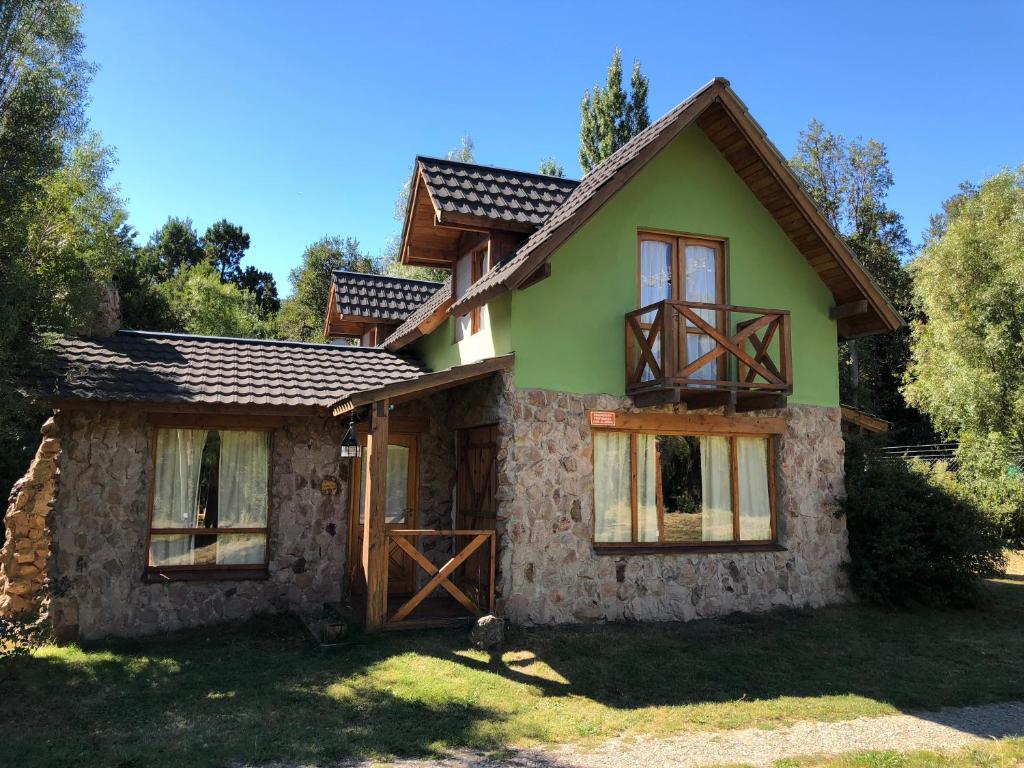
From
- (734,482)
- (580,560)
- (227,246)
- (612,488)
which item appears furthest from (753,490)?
(227,246)

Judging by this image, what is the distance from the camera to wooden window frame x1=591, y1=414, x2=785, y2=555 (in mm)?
10336

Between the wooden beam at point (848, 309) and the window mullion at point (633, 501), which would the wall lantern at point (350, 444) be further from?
the wooden beam at point (848, 309)

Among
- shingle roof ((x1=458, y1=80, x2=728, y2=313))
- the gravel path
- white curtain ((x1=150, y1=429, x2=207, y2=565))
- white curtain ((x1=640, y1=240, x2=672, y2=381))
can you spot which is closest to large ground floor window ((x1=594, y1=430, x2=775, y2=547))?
white curtain ((x1=640, y1=240, x2=672, y2=381))

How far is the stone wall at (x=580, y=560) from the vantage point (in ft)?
31.7

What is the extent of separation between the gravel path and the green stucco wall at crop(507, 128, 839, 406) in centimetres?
507

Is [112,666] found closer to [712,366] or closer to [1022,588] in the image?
[712,366]

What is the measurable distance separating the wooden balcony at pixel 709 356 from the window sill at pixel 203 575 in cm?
587

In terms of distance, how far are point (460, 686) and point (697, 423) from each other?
5.32 meters

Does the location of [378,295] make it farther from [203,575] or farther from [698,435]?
[698,435]

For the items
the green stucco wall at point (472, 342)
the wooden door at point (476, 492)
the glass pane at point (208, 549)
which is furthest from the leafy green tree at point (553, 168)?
the glass pane at point (208, 549)

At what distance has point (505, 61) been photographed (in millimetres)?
14383

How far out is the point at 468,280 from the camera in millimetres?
12586

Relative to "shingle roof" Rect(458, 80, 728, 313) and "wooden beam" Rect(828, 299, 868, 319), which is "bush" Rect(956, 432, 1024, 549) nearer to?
"wooden beam" Rect(828, 299, 868, 319)

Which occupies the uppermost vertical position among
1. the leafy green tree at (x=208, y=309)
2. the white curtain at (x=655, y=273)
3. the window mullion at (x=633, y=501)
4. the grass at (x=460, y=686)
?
the leafy green tree at (x=208, y=309)
